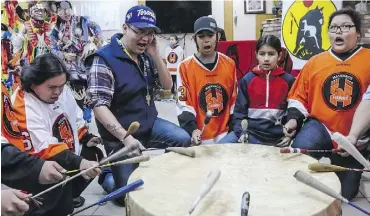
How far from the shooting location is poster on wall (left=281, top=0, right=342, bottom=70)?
362cm

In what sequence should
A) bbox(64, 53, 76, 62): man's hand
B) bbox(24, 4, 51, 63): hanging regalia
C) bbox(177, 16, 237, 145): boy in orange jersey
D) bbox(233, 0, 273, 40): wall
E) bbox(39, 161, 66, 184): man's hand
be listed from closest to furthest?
bbox(39, 161, 66, 184): man's hand
bbox(177, 16, 237, 145): boy in orange jersey
bbox(64, 53, 76, 62): man's hand
bbox(24, 4, 51, 63): hanging regalia
bbox(233, 0, 273, 40): wall

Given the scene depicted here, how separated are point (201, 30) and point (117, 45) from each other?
1.72 feet

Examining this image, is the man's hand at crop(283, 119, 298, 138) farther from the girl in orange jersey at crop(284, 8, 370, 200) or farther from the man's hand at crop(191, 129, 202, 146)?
the man's hand at crop(191, 129, 202, 146)

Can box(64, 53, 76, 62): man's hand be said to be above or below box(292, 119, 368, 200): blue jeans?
above

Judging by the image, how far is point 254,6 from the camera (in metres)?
6.00

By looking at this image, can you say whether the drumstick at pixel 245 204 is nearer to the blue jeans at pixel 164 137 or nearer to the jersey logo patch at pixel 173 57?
the blue jeans at pixel 164 137

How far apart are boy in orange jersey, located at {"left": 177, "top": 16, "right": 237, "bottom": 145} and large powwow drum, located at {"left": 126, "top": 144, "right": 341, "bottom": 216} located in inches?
28.6

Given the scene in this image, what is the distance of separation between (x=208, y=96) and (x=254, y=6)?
4.11 meters

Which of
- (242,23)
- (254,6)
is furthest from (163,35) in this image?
(254,6)

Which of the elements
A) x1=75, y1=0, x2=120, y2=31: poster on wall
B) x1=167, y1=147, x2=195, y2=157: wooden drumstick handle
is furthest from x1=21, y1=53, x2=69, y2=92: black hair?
x1=75, y1=0, x2=120, y2=31: poster on wall

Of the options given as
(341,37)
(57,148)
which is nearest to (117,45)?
(57,148)

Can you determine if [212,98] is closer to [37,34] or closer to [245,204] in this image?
[245,204]

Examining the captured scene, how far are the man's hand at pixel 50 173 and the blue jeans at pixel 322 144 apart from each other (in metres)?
1.23

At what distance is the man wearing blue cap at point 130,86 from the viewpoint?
2.00 metres
